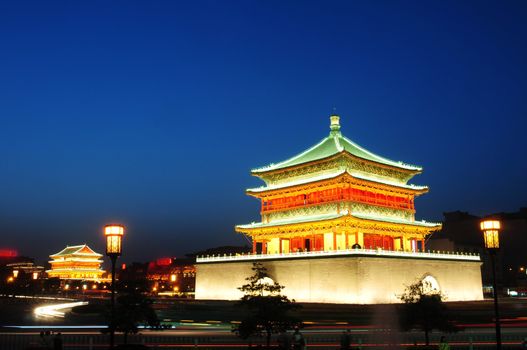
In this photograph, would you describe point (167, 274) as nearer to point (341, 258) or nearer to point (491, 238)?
point (341, 258)

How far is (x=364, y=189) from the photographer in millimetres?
50906

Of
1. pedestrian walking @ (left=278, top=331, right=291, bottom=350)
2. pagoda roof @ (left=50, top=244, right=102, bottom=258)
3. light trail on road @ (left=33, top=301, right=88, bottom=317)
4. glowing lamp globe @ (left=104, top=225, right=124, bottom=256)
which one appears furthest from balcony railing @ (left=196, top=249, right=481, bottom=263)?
pagoda roof @ (left=50, top=244, right=102, bottom=258)

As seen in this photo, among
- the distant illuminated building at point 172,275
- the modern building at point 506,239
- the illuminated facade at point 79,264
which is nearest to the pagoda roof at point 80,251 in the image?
the illuminated facade at point 79,264

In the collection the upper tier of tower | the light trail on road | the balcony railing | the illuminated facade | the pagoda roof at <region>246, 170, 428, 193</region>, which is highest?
the upper tier of tower

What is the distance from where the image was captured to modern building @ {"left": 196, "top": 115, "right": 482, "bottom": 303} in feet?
143

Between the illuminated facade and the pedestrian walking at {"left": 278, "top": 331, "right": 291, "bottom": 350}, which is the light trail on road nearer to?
the pedestrian walking at {"left": 278, "top": 331, "right": 291, "bottom": 350}

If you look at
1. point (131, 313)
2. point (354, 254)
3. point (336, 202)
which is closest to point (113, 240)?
point (131, 313)

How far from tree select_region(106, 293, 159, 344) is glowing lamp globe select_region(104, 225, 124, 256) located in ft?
→ 7.16

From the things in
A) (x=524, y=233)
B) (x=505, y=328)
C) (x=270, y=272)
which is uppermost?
(x=524, y=233)

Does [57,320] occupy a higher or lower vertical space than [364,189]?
lower

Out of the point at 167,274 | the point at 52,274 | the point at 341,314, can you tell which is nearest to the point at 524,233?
the point at 341,314

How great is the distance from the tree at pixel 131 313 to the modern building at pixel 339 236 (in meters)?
25.1

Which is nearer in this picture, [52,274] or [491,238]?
[491,238]

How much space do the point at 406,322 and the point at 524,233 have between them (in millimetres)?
79424
